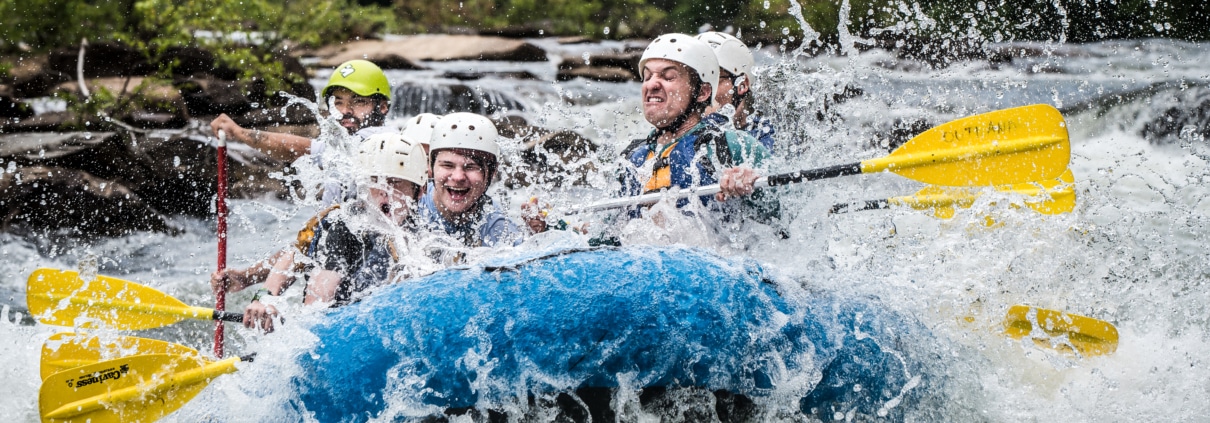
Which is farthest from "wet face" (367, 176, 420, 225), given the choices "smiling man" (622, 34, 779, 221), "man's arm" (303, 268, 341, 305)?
"smiling man" (622, 34, 779, 221)

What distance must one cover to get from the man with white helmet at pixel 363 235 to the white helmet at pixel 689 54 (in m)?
1.05

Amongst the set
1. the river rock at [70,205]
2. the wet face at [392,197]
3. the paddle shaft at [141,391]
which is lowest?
the river rock at [70,205]

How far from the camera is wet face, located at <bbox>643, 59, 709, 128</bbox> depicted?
382cm

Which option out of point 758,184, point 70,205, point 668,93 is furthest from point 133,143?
point 758,184

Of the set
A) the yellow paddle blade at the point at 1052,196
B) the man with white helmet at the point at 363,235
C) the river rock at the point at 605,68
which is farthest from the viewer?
the river rock at the point at 605,68

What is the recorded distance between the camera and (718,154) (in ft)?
12.1

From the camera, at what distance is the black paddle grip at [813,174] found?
346 centimetres

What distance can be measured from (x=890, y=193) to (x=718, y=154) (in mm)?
3580

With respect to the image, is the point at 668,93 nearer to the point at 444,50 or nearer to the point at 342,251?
the point at 342,251

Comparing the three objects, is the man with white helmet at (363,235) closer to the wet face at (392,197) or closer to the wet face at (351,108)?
the wet face at (392,197)

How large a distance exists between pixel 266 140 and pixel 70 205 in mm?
3671

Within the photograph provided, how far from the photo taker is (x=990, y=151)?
367 centimetres

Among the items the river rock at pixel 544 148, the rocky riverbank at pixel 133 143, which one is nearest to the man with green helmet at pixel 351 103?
the rocky riverbank at pixel 133 143

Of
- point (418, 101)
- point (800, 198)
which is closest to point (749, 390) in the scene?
point (800, 198)
